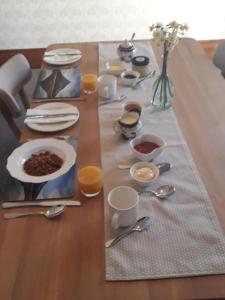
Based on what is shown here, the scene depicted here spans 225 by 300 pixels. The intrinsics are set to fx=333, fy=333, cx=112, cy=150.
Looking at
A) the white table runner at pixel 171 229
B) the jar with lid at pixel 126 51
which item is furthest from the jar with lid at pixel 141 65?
the white table runner at pixel 171 229

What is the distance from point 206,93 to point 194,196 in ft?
2.08

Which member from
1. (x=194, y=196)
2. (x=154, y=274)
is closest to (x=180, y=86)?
(x=194, y=196)

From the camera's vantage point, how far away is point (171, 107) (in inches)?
53.4

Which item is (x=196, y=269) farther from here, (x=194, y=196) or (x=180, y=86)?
(x=180, y=86)

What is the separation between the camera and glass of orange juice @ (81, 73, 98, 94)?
1463 millimetres

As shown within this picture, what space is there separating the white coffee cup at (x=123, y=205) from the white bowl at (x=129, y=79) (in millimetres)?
712

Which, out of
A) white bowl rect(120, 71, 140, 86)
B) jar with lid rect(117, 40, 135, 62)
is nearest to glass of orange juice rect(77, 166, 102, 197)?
white bowl rect(120, 71, 140, 86)

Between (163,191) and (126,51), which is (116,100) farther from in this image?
(163,191)

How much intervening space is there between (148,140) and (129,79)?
474 mm

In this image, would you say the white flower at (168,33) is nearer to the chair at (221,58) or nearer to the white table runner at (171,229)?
the white table runner at (171,229)

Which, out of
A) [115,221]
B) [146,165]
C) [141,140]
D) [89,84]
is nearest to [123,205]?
[115,221]

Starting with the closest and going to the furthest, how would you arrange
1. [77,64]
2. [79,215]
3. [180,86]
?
[79,215] < [180,86] < [77,64]

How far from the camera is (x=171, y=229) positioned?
0.86 metres

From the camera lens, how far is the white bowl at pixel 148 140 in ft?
3.49
